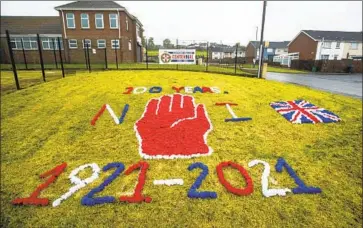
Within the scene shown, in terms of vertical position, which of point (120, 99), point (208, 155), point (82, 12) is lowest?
point (208, 155)

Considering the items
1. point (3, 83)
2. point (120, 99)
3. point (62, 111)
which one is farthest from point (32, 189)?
point (3, 83)

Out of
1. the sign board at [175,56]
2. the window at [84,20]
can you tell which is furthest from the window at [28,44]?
the sign board at [175,56]

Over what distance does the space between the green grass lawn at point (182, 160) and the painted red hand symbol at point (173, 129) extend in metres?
0.20

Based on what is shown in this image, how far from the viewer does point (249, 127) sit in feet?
20.2

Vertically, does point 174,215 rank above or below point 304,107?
below

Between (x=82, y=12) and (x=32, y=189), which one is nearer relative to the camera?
(x=32, y=189)

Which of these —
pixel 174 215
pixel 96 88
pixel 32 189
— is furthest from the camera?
pixel 96 88

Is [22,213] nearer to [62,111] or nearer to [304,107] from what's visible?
[62,111]

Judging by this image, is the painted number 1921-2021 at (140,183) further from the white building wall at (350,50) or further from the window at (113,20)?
the white building wall at (350,50)

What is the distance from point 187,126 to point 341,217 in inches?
141

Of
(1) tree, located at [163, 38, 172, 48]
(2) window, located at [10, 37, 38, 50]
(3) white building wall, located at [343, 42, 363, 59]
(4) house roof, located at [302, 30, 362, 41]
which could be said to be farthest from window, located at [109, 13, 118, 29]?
(3) white building wall, located at [343, 42, 363, 59]

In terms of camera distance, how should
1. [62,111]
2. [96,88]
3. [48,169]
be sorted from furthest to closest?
[96,88] → [62,111] → [48,169]

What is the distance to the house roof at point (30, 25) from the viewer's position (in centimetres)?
3312

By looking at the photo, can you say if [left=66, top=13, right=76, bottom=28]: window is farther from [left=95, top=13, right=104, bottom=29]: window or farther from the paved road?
the paved road
